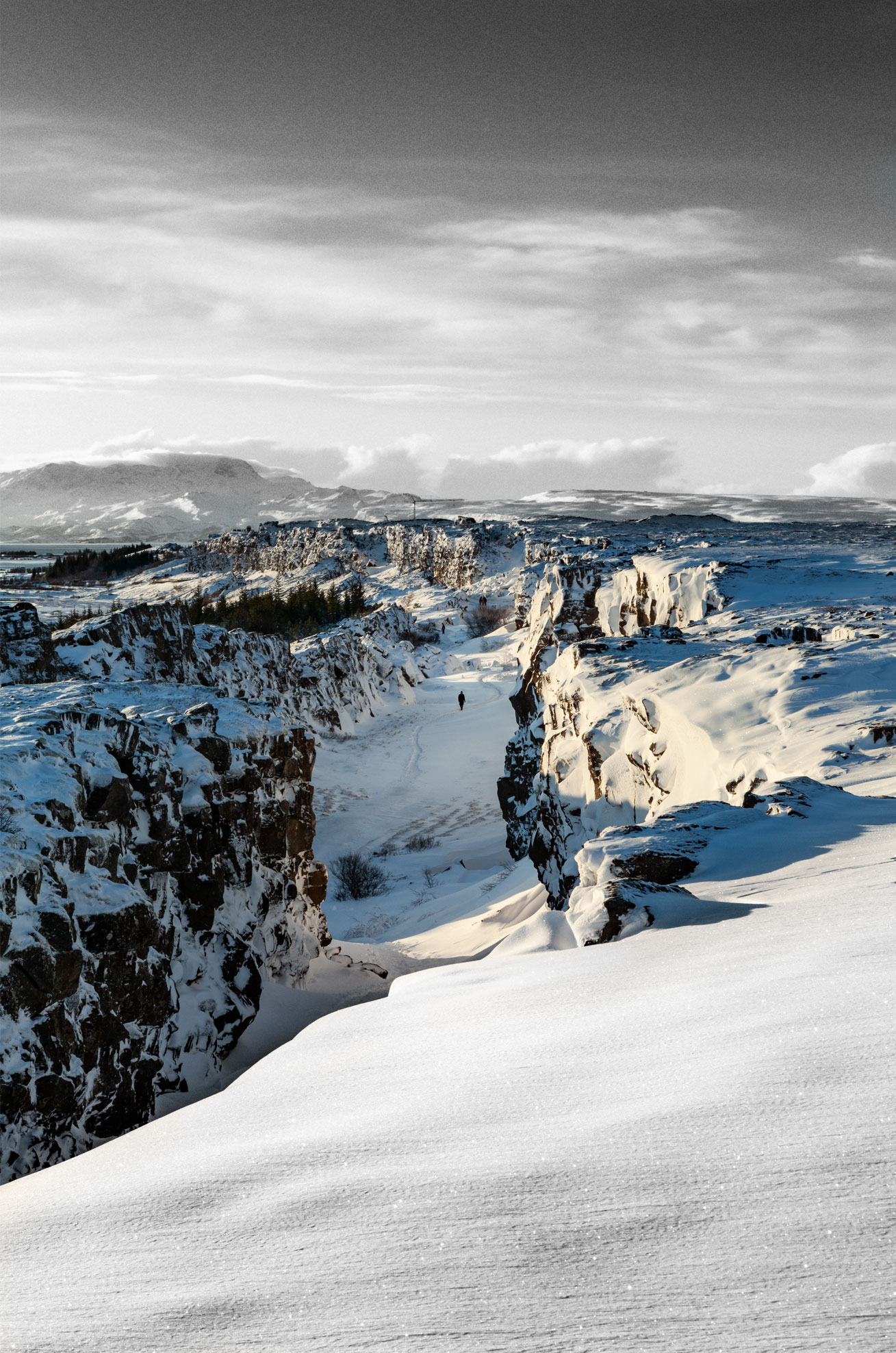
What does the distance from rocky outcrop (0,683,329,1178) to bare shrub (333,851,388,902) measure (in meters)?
7.64

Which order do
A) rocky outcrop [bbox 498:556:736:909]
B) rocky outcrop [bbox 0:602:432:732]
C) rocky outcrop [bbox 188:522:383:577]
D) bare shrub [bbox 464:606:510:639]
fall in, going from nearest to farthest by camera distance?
rocky outcrop [bbox 498:556:736:909] → rocky outcrop [bbox 0:602:432:732] → bare shrub [bbox 464:606:510:639] → rocky outcrop [bbox 188:522:383:577]

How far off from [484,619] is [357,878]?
48765 millimetres

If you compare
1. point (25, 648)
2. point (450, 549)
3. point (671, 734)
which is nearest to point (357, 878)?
point (25, 648)

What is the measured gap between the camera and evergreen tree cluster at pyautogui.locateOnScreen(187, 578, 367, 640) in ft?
224

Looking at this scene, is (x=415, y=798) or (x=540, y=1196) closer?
(x=540, y=1196)

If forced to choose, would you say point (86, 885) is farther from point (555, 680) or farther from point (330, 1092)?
point (555, 680)

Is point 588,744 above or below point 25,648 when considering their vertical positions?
below

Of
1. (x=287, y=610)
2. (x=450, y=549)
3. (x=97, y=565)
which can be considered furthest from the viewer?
(x=97, y=565)

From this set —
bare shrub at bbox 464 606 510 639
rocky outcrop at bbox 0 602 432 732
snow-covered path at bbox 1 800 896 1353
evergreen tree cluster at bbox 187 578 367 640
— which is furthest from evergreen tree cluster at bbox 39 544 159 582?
snow-covered path at bbox 1 800 896 1353

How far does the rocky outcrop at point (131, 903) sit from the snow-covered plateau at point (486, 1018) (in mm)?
49

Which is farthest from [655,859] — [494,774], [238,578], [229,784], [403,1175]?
[238,578]

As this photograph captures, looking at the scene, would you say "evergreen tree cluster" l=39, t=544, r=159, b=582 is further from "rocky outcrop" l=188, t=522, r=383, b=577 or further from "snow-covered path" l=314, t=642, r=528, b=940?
"snow-covered path" l=314, t=642, r=528, b=940

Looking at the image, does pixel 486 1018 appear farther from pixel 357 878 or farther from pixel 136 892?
pixel 357 878

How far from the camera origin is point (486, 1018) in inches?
181
